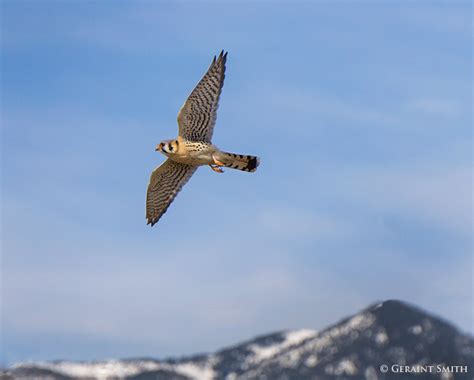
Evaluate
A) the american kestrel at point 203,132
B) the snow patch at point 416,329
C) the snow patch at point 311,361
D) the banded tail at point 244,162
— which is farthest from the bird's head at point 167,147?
the snow patch at point 311,361

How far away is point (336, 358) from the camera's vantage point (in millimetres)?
29375

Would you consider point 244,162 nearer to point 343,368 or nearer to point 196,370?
point 196,370

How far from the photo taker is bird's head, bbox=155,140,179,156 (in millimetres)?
23500

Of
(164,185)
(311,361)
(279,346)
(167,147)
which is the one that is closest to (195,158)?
(167,147)

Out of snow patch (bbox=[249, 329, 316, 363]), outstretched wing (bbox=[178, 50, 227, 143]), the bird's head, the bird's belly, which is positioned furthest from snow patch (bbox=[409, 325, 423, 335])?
the bird's head

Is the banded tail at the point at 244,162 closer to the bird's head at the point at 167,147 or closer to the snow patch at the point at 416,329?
the bird's head at the point at 167,147

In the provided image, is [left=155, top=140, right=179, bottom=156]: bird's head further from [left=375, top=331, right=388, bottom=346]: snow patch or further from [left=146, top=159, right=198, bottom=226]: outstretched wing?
[left=375, top=331, right=388, bottom=346]: snow patch

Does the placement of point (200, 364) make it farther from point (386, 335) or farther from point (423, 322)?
point (423, 322)

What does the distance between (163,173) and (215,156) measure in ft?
6.51

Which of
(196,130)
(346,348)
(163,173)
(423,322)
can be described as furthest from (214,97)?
(346,348)

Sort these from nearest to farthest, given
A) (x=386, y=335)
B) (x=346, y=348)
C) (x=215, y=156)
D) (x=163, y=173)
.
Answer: (x=215, y=156) → (x=163, y=173) → (x=386, y=335) → (x=346, y=348)

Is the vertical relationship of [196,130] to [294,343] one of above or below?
above

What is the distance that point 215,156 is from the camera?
76.5 feet

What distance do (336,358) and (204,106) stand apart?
29.0 ft
